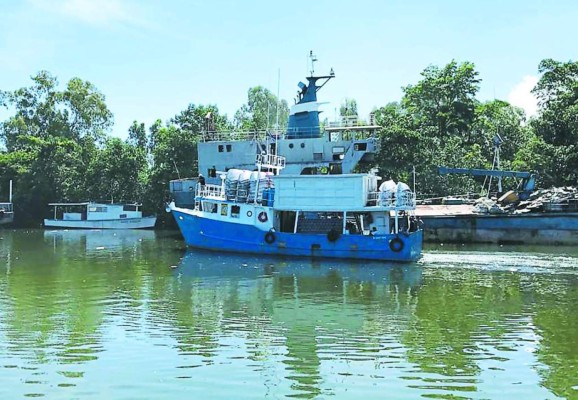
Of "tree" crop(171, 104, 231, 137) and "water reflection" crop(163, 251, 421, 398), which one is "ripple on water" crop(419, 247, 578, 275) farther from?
"tree" crop(171, 104, 231, 137)

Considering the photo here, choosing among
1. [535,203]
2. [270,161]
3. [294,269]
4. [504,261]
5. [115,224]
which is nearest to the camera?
[294,269]

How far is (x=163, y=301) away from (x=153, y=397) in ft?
31.5

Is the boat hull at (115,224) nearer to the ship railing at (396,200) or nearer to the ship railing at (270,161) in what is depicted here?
the ship railing at (270,161)

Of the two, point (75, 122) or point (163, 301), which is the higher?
point (75, 122)

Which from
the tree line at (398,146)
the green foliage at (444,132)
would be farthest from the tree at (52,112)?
the green foliage at (444,132)

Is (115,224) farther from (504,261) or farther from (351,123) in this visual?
(504,261)

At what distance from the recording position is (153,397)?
33.7 ft

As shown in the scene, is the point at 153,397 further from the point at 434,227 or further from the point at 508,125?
the point at 508,125

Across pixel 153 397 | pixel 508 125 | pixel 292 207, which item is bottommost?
pixel 153 397

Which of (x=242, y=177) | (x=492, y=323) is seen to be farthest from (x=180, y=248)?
(x=492, y=323)

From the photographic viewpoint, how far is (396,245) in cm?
2983

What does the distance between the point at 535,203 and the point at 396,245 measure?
1452cm

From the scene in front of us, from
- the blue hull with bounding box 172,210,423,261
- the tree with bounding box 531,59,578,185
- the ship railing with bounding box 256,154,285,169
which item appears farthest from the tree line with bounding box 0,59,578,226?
the blue hull with bounding box 172,210,423,261

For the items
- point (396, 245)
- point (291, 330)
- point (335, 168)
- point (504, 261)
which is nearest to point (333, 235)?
point (396, 245)
